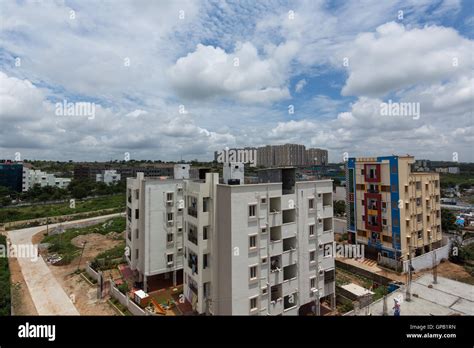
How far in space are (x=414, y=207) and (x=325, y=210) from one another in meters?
11.8

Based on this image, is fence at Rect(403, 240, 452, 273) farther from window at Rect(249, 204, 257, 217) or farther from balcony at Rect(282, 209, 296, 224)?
window at Rect(249, 204, 257, 217)

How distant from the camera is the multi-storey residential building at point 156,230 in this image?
16844 millimetres

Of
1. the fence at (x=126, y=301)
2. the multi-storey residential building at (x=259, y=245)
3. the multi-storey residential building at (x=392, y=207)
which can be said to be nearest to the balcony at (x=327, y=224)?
the multi-storey residential building at (x=259, y=245)

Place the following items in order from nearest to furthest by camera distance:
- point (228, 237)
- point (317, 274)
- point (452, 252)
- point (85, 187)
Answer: point (228, 237) < point (317, 274) < point (452, 252) < point (85, 187)

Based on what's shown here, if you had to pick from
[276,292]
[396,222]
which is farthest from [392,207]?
[276,292]

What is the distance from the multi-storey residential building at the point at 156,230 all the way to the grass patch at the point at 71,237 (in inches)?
371

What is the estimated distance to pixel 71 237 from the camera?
30109 mm

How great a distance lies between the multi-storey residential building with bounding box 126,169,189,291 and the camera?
1684 centimetres

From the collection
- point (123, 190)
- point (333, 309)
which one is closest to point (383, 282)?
point (333, 309)

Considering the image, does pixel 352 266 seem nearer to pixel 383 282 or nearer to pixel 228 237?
pixel 383 282

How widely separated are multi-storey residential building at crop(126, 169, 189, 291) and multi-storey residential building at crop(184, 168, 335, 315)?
11.8ft

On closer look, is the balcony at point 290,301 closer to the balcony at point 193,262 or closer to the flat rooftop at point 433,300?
the flat rooftop at point 433,300

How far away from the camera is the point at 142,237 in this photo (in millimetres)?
17297

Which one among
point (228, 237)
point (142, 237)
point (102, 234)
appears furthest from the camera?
point (102, 234)
